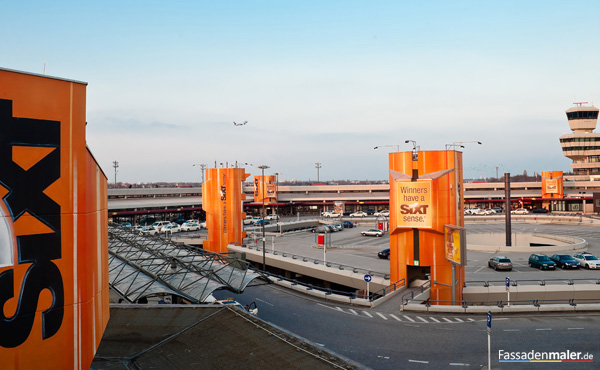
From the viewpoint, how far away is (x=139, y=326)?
49.6 ft

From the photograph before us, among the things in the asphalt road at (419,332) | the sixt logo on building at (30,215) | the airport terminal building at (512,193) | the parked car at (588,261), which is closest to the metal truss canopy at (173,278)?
the asphalt road at (419,332)

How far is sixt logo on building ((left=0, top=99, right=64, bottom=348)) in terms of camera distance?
7430mm

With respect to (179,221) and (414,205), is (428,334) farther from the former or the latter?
(179,221)

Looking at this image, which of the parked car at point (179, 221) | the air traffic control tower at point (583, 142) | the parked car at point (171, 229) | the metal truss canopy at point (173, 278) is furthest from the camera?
the air traffic control tower at point (583, 142)

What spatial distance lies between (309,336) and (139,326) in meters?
7.75

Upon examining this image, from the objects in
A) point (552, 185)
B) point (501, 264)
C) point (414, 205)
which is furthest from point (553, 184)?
point (414, 205)

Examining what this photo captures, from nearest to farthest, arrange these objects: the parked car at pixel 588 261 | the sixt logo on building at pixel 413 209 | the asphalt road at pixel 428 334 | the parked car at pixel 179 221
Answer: the asphalt road at pixel 428 334 < the sixt logo on building at pixel 413 209 < the parked car at pixel 588 261 < the parked car at pixel 179 221

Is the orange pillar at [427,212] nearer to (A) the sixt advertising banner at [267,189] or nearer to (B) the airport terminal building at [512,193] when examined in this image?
(B) the airport terminal building at [512,193]

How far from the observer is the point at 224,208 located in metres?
47.2

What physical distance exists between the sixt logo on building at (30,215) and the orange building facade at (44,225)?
16 mm

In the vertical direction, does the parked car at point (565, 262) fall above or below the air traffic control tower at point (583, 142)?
below

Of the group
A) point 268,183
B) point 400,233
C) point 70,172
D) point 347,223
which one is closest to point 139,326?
point 70,172

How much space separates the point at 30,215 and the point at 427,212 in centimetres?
2206

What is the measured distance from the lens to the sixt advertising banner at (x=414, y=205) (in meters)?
25.6
